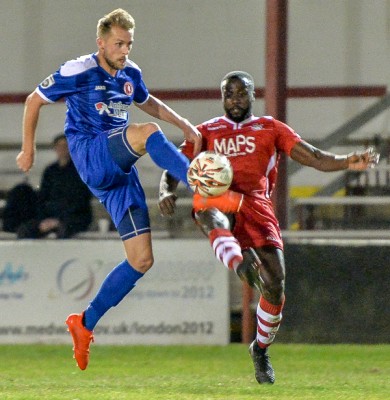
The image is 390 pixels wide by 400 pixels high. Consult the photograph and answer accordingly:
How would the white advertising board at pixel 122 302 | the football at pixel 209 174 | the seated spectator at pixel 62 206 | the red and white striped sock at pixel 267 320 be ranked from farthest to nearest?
the seated spectator at pixel 62 206
the white advertising board at pixel 122 302
the red and white striped sock at pixel 267 320
the football at pixel 209 174

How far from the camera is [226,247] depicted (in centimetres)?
677

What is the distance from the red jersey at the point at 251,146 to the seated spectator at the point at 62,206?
3695mm

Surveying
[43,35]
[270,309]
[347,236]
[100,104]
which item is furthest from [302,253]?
[43,35]

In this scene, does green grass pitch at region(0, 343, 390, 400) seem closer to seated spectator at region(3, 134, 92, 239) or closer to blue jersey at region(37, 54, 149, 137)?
seated spectator at region(3, 134, 92, 239)

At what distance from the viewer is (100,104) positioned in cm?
709

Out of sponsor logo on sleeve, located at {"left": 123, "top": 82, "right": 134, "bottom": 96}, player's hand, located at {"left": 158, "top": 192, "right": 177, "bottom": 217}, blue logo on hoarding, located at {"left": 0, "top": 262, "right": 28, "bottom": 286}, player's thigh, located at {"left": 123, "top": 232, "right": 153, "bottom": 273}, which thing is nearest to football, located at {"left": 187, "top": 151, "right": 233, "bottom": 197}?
player's hand, located at {"left": 158, "top": 192, "right": 177, "bottom": 217}

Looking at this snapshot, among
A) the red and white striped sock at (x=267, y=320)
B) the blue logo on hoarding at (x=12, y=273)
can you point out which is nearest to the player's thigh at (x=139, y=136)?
the red and white striped sock at (x=267, y=320)

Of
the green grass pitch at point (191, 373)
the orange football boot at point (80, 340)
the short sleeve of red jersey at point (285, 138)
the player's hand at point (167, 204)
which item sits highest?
the short sleeve of red jersey at point (285, 138)

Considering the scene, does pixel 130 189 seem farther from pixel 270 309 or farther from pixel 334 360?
pixel 334 360

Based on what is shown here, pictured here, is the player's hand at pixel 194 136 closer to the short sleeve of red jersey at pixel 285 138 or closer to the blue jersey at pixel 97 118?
the blue jersey at pixel 97 118

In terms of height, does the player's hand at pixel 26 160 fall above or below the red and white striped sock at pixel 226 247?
above

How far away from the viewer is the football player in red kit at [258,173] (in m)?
7.33

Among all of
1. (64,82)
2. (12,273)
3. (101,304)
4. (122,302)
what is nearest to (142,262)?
(101,304)

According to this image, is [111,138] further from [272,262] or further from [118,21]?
[272,262]
